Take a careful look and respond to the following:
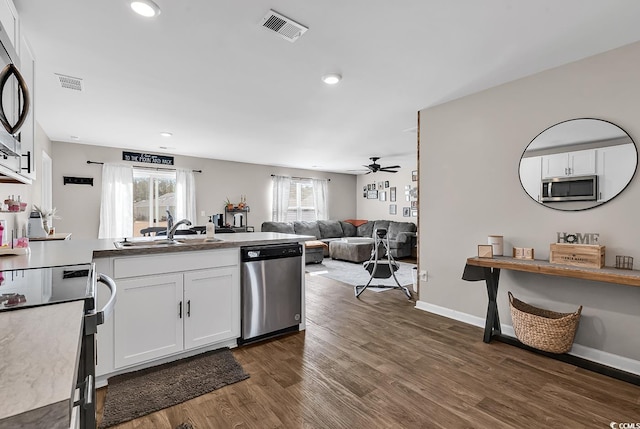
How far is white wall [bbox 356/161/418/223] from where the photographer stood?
8.19 metres

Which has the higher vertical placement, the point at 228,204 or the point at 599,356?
the point at 228,204

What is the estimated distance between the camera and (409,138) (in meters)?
5.07

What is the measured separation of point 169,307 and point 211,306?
12.4 inches

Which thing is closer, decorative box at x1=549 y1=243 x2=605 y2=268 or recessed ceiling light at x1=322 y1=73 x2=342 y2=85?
decorative box at x1=549 y1=243 x2=605 y2=268

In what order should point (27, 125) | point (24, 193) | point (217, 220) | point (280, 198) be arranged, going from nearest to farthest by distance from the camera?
1. point (27, 125)
2. point (24, 193)
3. point (217, 220)
4. point (280, 198)

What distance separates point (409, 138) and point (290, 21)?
3500mm

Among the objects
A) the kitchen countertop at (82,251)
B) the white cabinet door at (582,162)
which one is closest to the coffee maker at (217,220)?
the kitchen countertop at (82,251)

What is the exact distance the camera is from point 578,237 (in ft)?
8.21

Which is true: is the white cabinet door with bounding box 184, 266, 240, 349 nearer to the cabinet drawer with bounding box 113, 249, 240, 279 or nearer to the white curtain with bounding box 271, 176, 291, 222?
the cabinet drawer with bounding box 113, 249, 240, 279

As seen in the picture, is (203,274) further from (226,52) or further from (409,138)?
(409,138)

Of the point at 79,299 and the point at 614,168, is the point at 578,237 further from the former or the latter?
Answer: the point at 79,299

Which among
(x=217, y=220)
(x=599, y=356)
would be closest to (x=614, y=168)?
(x=599, y=356)

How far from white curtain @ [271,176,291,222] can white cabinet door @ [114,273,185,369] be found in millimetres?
5726

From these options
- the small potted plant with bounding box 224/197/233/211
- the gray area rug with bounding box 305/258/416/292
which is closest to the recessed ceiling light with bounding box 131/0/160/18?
the gray area rug with bounding box 305/258/416/292
